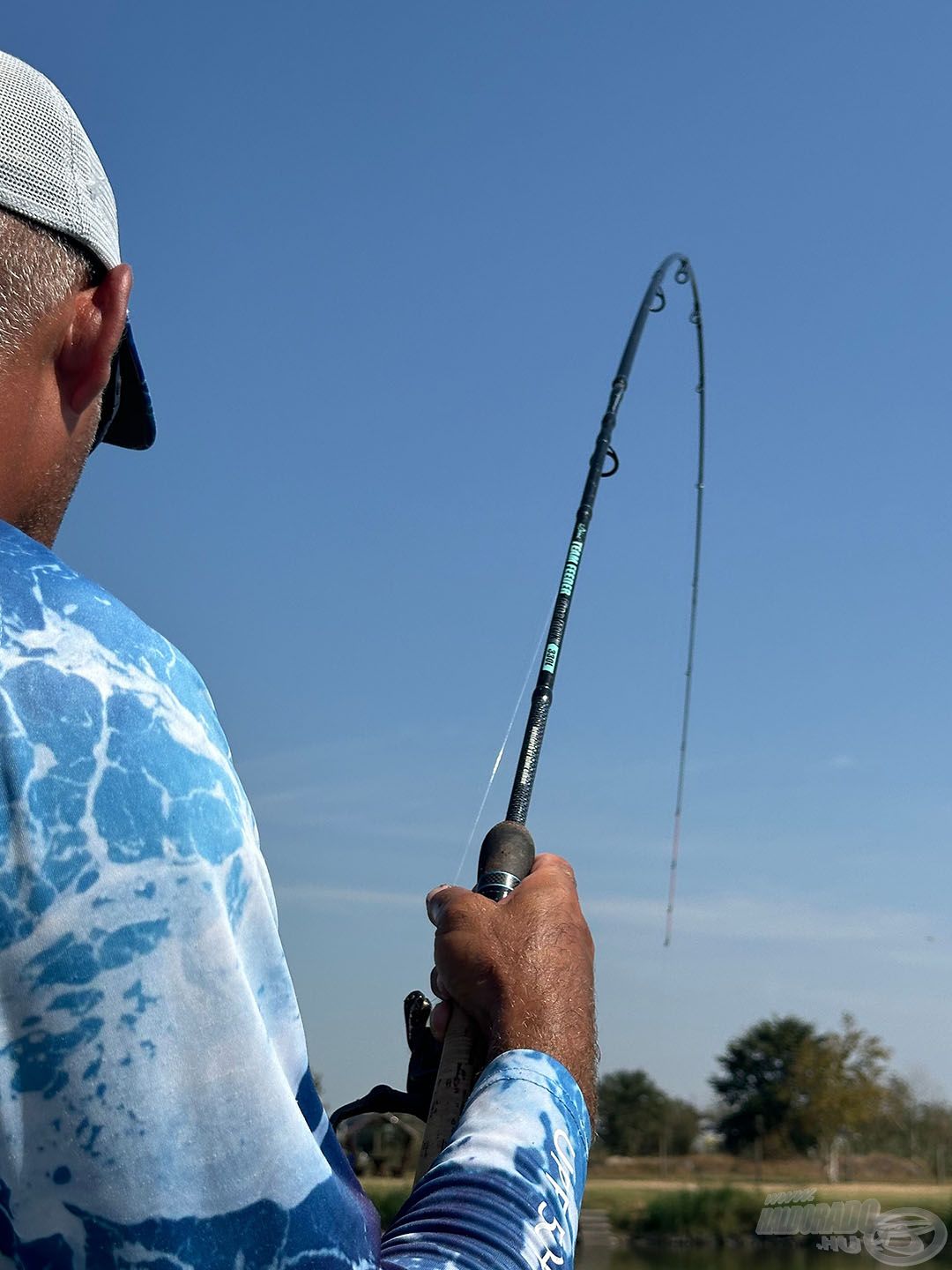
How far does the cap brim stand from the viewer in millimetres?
1342

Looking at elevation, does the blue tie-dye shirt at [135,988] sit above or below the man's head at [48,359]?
below

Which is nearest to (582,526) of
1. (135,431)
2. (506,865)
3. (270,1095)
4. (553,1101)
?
(506,865)

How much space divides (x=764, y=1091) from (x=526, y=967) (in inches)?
2076

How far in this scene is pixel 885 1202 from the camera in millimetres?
36094

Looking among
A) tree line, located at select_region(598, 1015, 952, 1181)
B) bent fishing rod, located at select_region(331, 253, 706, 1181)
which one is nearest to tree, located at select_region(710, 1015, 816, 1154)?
tree line, located at select_region(598, 1015, 952, 1181)

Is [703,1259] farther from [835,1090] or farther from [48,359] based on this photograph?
[48,359]

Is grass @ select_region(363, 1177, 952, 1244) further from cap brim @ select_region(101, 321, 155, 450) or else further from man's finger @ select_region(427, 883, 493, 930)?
cap brim @ select_region(101, 321, 155, 450)

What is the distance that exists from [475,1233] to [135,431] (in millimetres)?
889

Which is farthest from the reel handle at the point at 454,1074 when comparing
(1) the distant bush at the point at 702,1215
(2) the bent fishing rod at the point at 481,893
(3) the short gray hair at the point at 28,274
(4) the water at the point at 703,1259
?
(1) the distant bush at the point at 702,1215

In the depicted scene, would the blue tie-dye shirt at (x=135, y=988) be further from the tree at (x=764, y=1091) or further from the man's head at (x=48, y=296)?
the tree at (x=764, y=1091)

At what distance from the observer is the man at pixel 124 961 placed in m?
0.87

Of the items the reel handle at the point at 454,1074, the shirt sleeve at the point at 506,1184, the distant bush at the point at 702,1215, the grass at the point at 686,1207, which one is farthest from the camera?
the distant bush at the point at 702,1215

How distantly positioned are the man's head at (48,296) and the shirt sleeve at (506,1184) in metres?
0.60

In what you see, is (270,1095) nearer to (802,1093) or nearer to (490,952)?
(490,952)
